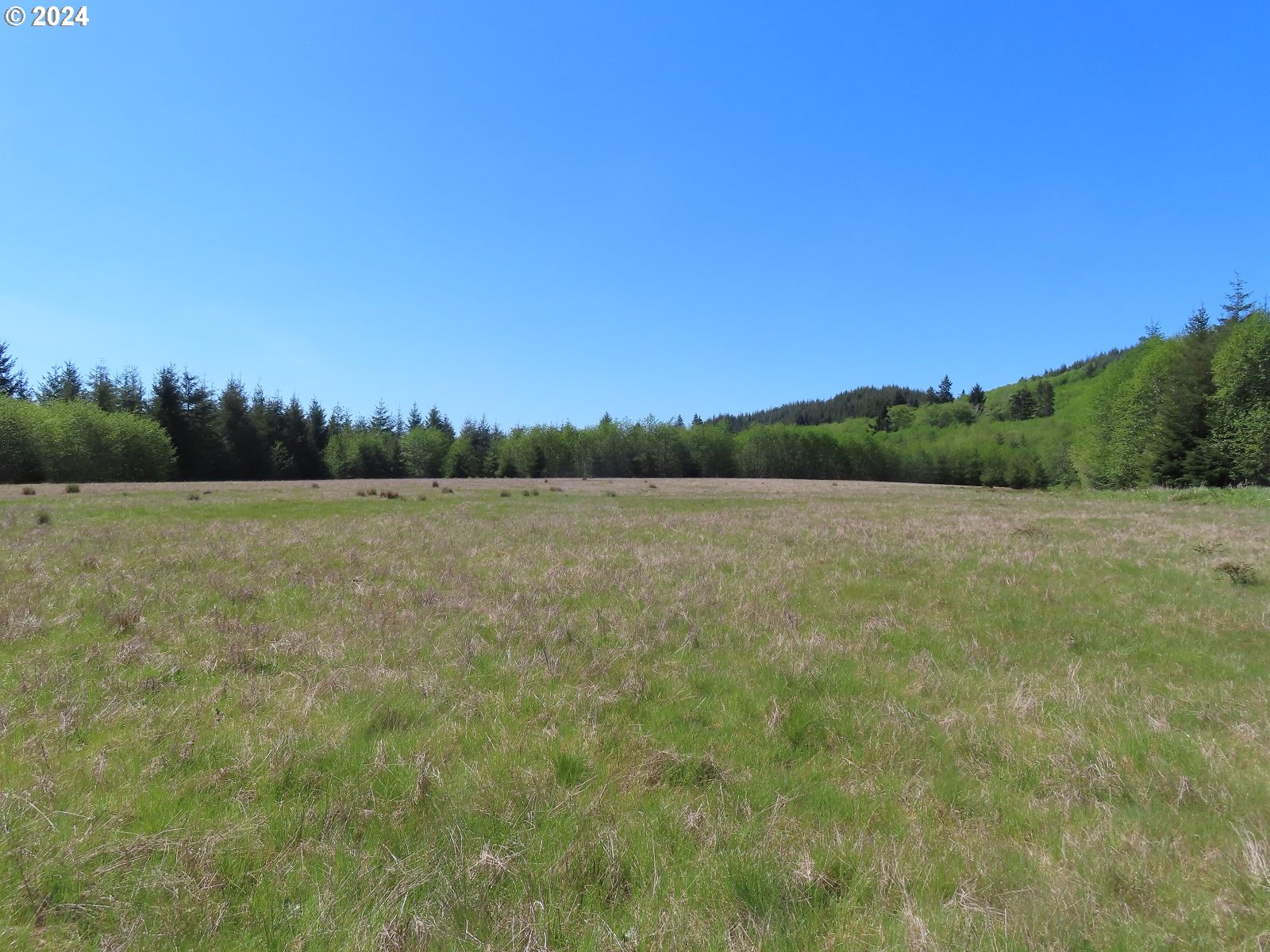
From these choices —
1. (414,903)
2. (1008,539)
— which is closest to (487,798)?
(414,903)

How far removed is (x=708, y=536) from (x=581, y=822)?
15974 millimetres

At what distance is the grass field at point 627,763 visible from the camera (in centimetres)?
323

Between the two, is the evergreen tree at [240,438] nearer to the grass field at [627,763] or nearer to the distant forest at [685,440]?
the distant forest at [685,440]

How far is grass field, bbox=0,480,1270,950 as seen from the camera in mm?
3234

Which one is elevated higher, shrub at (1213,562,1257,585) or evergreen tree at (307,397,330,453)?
evergreen tree at (307,397,330,453)

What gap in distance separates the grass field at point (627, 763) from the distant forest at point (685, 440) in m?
64.8

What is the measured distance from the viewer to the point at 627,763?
16.3ft

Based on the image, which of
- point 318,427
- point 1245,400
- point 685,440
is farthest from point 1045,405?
point 318,427

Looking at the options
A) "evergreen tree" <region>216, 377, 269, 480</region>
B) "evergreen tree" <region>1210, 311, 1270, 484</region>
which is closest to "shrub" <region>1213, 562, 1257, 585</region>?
"evergreen tree" <region>1210, 311, 1270, 484</region>

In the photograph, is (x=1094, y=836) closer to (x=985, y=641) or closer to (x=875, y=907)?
(x=875, y=907)

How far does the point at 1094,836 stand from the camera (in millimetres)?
3951

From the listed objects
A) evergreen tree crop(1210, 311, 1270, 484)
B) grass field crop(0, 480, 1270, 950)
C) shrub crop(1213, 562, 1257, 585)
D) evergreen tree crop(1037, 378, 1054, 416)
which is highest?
evergreen tree crop(1037, 378, 1054, 416)

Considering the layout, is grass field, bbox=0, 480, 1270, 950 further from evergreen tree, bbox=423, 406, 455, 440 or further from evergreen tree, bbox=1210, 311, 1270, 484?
evergreen tree, bbox=423, 406, 455, 440

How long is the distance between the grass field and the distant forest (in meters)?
64.8
